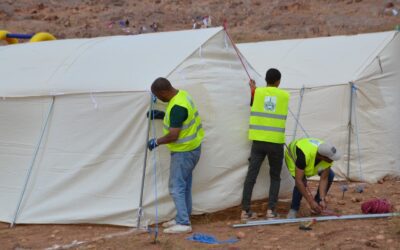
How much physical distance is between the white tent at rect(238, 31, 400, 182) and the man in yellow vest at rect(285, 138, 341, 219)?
3119 millimetres

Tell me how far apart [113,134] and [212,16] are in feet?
72.8

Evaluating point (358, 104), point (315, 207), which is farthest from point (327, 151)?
point (358, 104)

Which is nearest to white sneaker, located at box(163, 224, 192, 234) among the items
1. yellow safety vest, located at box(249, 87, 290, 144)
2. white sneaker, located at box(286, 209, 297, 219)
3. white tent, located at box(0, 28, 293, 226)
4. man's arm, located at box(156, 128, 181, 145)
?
white tent, located at box(0, 28, 293, 226)

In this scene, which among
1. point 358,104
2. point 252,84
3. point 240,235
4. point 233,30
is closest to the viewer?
point 240,235

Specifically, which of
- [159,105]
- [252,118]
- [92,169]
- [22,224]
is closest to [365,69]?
[252,118]

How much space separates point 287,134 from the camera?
9531mm

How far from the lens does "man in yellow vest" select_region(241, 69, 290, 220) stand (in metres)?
6.16

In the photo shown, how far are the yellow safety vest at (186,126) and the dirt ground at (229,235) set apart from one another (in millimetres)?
869

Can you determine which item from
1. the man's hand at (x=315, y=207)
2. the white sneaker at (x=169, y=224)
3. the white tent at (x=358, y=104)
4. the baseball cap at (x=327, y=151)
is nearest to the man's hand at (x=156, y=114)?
the white sneaker at (x=169, y=224)

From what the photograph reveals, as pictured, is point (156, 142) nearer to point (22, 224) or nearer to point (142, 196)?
point (142, 196)

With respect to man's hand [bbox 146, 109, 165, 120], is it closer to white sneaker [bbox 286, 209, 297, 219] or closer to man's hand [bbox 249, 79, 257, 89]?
man's hand [bbox 249, 79, 257, 89]

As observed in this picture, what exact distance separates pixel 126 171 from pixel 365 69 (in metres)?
4.86

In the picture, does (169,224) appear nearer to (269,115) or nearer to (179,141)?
(179,141)

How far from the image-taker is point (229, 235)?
5578mm
